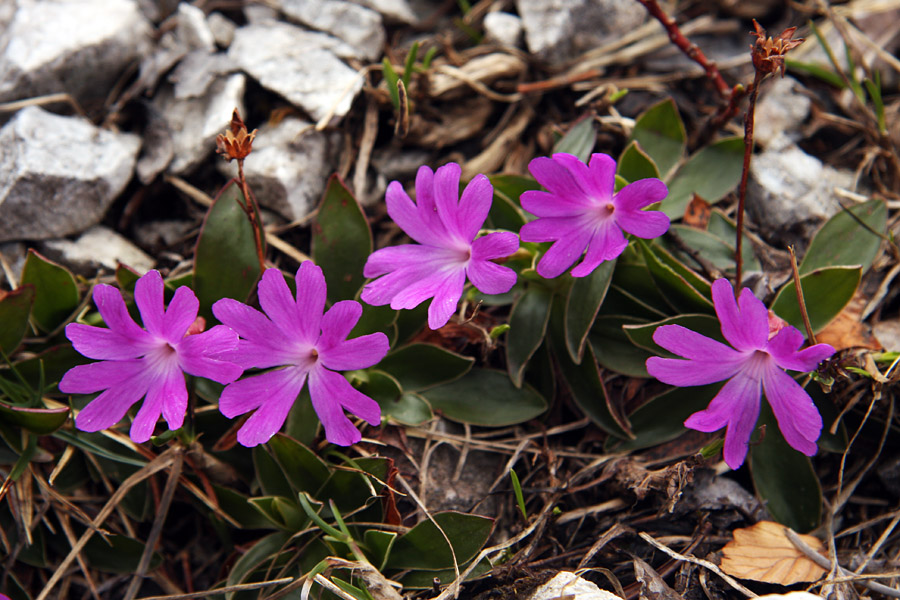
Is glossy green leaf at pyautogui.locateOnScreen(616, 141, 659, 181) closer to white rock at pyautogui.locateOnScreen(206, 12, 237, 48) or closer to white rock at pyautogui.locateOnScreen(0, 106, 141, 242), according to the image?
white rock at pyautogui.locateOnScreen(206, 12, 237, 48)

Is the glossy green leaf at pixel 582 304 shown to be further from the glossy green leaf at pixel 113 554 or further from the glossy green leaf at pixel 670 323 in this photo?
the glossy green leaf at pixel 113 554

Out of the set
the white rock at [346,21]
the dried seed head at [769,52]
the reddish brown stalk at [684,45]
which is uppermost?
the dried seed head at [769,52]

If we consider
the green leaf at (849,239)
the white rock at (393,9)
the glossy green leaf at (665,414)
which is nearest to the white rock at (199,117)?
the white rock at (393,9)

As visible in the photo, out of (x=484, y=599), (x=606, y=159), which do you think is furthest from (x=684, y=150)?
(x=484, y=599)

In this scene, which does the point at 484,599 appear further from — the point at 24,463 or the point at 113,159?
the point at 113,159

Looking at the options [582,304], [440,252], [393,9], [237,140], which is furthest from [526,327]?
[393,9]
